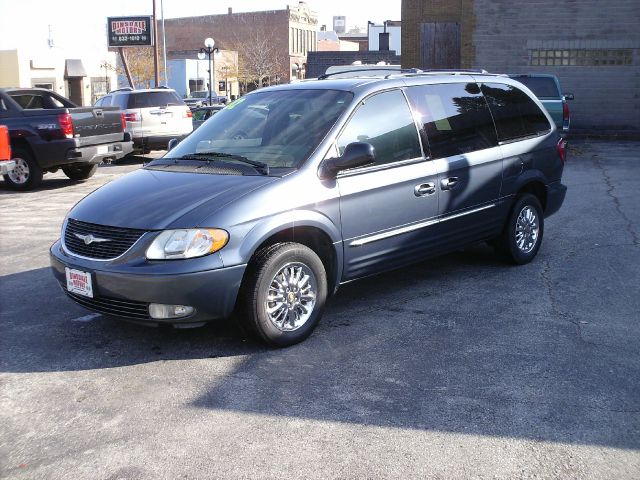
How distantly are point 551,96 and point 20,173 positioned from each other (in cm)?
1162

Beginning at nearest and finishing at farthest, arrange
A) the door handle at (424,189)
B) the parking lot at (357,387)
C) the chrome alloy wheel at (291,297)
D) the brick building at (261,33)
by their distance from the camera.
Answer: the parking lot at (357,387) < the chrome alloy wheel at (291,297) < the door handle at (424,189) < the brick building at (261,33)

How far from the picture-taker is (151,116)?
691 inches

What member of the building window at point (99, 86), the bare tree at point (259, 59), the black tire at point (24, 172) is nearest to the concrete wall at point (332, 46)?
the bare tree at point (259, 59)

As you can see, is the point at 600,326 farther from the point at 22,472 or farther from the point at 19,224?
the point at 19,224

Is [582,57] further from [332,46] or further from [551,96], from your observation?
[332,46]

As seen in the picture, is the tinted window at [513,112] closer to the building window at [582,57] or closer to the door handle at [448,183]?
the door handle at [448,183]

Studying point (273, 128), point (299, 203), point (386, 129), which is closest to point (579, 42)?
point (386, 129)

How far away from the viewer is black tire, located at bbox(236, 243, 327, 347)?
4.83 meters

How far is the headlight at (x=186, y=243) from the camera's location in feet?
15.3

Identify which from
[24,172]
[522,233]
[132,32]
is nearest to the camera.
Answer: [522,233]

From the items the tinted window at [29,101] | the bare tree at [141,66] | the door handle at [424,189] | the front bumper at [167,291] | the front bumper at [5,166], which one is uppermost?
the bare tree at [141,66]

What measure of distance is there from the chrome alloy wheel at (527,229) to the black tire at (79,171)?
385 inches

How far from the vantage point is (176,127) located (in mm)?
18031

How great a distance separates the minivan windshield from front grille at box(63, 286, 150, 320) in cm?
137
